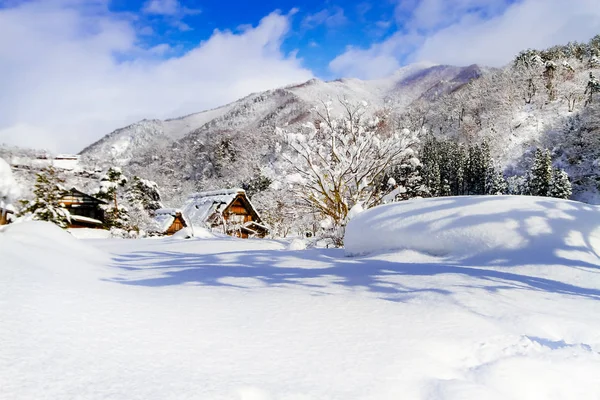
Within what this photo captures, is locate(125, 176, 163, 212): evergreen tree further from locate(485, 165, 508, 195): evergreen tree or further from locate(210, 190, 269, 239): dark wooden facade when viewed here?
locate(485, 165, 508, 195): evergreen tree

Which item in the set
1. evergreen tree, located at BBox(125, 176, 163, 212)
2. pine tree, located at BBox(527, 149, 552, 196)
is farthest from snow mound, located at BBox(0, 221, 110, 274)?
pine tree, located at BBox(527, 149, 552, 196)

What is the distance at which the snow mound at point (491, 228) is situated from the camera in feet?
15.4

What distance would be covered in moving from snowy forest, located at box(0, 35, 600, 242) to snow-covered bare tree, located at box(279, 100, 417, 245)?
4 centimetres

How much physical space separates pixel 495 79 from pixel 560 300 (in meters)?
84.8

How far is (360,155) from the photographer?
1162 centimetres

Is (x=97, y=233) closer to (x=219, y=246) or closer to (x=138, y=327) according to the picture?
(x=219, y=246)

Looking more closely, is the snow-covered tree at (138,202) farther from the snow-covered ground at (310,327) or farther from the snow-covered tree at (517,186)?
the snow-covered tree at (517,186)

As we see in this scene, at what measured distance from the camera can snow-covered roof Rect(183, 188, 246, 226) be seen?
26078 mm

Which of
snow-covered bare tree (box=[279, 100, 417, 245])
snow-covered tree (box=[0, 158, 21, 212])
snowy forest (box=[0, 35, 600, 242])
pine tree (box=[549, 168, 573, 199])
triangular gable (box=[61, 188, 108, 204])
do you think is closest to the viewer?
snow-covered tree (box=[0, 158, 21, 212])

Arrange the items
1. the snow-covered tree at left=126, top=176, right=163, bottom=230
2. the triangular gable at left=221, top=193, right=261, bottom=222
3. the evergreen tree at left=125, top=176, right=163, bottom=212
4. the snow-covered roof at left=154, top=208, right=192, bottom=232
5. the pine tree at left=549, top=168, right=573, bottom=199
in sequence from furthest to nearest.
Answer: the pine tree at left=549, top=168, right=573, bottom=199
the triangular gable at left=221, top=193, right=261, bottom=222
the snow-covered roof at left=154, top=208, right=192, bottom=232
the evergreen tree at left=125, top=176, right=163, bottom=212
the snow-covered tree at left=126, top=176, right=163, bottom=230

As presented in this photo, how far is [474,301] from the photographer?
318 centimetres

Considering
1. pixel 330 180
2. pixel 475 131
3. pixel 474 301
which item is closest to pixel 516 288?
pixel 474 301

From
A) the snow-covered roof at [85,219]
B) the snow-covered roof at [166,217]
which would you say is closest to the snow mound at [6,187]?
the snow-covered roof at [85,219]

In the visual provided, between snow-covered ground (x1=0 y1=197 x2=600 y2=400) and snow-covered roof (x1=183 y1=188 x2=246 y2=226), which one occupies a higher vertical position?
snow-covered roof (x1=183 y1=188 x2=246 y2=226)
